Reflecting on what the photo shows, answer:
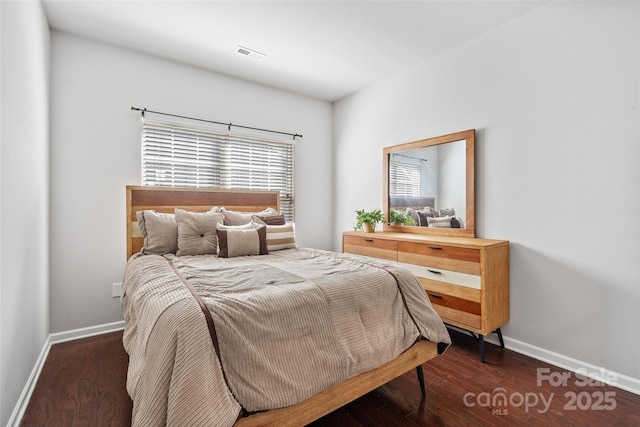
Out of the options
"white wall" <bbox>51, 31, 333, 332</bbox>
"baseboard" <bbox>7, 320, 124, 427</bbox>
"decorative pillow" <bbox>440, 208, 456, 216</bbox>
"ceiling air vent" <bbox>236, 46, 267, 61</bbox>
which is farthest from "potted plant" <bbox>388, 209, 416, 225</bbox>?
"baseboard" <bbox>7, 320, 124, 427</bbox>

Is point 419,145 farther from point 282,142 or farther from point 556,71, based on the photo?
point 282,142

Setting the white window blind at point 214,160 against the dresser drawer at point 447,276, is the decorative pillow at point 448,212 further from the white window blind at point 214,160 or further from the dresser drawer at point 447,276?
the white window blind at point 214,160

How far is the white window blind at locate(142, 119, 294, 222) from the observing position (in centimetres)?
308

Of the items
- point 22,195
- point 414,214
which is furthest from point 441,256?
point 22,195

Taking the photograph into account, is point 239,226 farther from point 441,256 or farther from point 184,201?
point 441,256

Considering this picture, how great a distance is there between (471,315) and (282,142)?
110 inches

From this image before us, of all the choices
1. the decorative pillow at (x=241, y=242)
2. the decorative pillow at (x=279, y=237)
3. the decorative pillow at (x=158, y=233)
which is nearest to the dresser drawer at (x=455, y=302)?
the decorative pillow at (x=279, y=237)

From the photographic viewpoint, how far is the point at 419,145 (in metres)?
3.17

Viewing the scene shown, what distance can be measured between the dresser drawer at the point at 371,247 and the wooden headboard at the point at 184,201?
3.08 ft

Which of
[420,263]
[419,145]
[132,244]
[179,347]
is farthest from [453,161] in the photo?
[132,244]

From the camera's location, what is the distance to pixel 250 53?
118 inches

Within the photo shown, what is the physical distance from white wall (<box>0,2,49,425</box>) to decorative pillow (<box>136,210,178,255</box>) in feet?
2.15

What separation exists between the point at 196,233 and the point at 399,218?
6.74 ft

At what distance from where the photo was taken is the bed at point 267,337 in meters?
1.05
